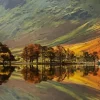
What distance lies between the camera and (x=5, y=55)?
54.5 ft

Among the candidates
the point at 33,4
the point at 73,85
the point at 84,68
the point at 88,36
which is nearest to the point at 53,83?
the point at 73,85

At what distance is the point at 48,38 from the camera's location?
16781mm

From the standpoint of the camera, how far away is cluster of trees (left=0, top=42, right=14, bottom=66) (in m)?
16.6

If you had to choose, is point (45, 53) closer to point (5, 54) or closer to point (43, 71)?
point (43, 71)

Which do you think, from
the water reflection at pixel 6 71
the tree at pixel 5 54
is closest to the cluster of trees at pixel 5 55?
the tree at pixel 5 54

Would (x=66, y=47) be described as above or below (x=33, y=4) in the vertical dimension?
below

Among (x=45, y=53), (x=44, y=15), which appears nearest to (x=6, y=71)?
(x=45, y=53)

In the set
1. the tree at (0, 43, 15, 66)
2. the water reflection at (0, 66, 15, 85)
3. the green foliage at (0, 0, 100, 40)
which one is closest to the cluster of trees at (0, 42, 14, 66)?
the tree at (0, 43, 15, 66)

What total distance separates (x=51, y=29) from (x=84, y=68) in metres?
2.71

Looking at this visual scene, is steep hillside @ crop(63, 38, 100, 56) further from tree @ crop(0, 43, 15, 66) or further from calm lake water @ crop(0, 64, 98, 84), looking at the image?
tree @ crop(0, 43, 15, 66)

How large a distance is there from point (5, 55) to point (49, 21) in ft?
9.16

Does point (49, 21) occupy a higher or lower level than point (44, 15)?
lower

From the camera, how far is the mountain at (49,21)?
16.6 m

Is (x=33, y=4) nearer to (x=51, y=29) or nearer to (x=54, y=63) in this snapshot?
(x=51, y=29)
